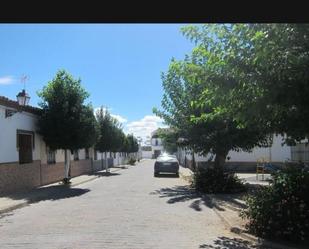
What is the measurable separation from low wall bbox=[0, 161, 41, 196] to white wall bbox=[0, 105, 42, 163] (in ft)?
1.16

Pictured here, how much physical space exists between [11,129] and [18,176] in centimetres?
206

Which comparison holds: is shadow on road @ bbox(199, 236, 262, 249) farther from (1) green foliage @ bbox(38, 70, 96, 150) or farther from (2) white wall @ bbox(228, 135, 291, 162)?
(2) white wall @ bbox(228, 135, 291, 162)

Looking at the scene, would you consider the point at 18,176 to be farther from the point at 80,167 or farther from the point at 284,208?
the point at 80,167

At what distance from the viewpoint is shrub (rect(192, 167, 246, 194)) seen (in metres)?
19.8

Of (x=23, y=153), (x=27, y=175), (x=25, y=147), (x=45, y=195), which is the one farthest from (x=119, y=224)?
(x=25, y=147)

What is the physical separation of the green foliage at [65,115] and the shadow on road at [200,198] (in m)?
5.01

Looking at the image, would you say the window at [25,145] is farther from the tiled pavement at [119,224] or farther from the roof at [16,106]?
the tiled pavement at [119,224]

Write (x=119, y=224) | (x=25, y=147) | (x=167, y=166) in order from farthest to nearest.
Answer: (x=167, y=166) < (x=25, y=147) < (x=119, y=224)

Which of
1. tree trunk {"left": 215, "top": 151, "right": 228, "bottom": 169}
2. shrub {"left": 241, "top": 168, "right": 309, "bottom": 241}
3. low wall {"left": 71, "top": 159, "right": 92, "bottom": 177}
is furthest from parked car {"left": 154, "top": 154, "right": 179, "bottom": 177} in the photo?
shrub {"left": 241, "top": 168, "right": 309, "bottom": 241}

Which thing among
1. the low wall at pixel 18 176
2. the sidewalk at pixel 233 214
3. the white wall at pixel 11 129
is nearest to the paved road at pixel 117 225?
the sidewalk at pixel 233 214

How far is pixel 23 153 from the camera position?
23.0 m

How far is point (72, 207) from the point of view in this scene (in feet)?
50.5
